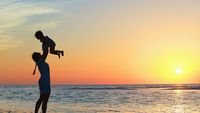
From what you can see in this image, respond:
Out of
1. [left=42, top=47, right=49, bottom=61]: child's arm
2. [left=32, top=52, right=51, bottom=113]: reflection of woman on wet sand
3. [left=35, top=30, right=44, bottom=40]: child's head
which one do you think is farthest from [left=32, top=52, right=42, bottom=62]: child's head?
[left=35, top=30, right=44, bottom=40]: child's head

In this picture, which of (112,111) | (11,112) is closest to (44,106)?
(11,112)

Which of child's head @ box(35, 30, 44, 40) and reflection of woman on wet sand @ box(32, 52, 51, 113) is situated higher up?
child's head @ box(35, 30, 44, 40)

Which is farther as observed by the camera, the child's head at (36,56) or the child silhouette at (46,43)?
the child's head at (36,56)

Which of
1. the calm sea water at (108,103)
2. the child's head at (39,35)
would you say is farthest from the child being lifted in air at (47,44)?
the calm sea water at (108,103)

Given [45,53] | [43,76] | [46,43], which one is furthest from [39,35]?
[43,76]

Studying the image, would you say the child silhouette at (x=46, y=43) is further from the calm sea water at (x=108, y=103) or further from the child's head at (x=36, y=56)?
the calm sea water at (x=108, y=103)

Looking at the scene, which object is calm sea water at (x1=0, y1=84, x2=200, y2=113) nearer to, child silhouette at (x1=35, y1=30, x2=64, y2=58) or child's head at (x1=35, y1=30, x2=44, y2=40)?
child silhouette at (x1=35, y1=30, x2=64, y2=58)

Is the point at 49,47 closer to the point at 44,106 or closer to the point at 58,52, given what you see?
the point at 58,52

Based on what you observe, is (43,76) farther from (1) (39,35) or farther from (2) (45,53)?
(1) (39,35)

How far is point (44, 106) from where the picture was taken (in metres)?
11.6

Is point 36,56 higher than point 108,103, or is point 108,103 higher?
point 36,56

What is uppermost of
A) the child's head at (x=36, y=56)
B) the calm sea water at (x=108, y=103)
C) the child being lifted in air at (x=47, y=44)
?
the child being lifted in air at (x=47, y=44)

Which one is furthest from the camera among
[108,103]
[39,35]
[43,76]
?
[108,103]

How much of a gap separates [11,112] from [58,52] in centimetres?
1389
